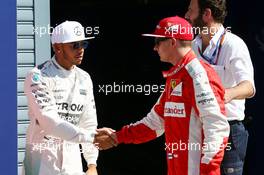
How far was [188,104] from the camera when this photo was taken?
437 centimetres

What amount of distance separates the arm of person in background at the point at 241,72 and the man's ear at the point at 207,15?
24 centimetres

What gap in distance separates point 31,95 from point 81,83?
0.34 m

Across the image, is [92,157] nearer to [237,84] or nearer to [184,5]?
[237,84]

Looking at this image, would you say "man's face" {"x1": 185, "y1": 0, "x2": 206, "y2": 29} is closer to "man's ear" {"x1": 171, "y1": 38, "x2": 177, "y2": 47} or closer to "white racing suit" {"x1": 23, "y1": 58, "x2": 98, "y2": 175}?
"man's ear" {"x1": 171, "y1": 38, "x2": 177, "y2": 47}

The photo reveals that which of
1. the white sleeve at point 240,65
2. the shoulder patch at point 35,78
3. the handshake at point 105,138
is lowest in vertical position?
the handshake at point 105,138

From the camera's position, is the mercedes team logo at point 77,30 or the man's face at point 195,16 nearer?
the mercedes team logo at point 77,30

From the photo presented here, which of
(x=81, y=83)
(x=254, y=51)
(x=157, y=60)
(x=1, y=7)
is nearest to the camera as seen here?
(x=1, y=7)

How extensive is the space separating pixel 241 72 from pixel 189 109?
2.10 ft

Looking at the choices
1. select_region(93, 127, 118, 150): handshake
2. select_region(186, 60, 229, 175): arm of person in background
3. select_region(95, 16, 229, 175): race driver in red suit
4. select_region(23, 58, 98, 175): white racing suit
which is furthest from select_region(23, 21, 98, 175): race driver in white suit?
select_region(186, 60, 229, 175): arm of person in background

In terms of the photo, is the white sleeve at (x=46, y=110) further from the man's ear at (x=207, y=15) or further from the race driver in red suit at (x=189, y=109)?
the man's ear at (x=207, y=15)

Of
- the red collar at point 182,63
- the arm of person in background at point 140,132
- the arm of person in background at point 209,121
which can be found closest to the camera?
the arm of person in background at point 209,121

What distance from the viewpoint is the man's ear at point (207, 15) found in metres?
5.04

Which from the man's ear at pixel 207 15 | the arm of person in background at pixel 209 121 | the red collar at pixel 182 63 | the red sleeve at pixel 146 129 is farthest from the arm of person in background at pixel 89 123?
the man's ear at pixel 207 15

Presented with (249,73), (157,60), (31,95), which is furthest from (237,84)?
(157,60)
